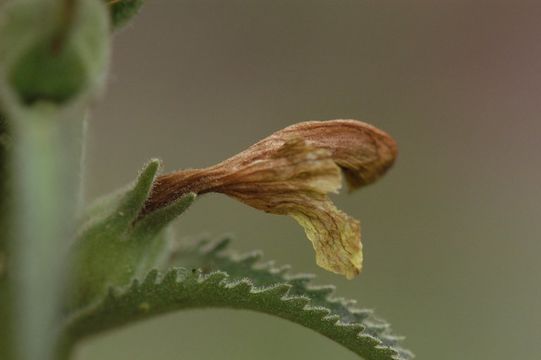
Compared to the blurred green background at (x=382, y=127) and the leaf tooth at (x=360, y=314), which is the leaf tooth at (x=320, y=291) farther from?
the blurred green background at (x=382, y=127)

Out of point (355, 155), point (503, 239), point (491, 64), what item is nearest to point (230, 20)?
point (491, 64)

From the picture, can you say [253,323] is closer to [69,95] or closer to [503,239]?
[503,239]

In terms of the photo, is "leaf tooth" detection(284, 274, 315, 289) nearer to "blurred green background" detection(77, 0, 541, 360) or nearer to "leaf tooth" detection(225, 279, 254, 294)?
"leaf tooth" detection(225, 279, 254, 294)

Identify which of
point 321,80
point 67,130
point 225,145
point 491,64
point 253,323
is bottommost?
point 67,130

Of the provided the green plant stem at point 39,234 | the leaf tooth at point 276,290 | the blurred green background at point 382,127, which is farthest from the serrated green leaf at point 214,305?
the blurred green background at point 382,127

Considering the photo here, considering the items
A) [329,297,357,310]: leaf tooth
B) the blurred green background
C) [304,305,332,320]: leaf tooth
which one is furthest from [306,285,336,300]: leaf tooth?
the blurred green background

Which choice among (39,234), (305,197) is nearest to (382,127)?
(305,197)

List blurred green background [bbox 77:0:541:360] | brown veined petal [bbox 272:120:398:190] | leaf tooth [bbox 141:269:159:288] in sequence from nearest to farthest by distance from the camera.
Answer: leaf tooth [bbox 141:269:159:288] → brown veined petal [bbox 272:120:398:190] → blurred green background [bbox 77:0:541:360]

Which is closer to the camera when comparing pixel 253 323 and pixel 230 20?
pixel 253 323
